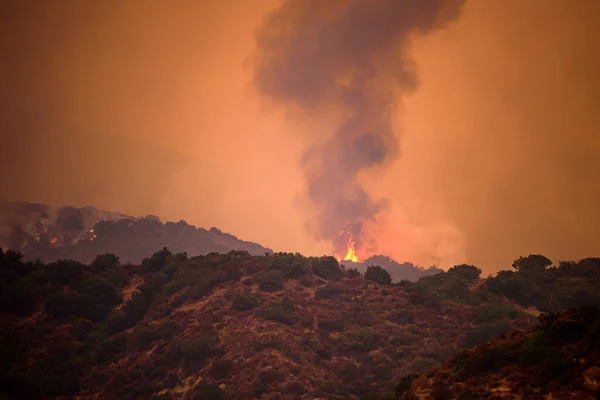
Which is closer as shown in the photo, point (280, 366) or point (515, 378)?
point (515, 378)

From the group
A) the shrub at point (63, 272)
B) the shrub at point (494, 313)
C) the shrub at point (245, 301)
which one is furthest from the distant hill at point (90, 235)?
the shrub at point (494, 313)

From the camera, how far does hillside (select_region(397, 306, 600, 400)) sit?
19.3 meters

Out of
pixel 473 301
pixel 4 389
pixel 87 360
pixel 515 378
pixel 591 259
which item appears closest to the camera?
pixel 515 378

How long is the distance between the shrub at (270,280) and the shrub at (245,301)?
3529mm

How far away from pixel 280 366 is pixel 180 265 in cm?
3042

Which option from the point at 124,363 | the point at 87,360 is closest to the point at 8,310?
the point at 87,360

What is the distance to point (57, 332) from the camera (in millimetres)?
46406

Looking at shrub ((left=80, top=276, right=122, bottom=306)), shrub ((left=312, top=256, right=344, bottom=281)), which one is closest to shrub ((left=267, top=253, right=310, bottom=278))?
shrub ((left=312, top=256, right=344, bottom=281))

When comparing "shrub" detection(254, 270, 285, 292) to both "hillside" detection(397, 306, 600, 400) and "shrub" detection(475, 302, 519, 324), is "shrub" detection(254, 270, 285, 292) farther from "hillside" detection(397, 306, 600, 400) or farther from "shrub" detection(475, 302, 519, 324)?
"hillside" detection(397, 306, 600, 400)

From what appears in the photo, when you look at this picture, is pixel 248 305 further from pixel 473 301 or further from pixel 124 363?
pixel 473 301

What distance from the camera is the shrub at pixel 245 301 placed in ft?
173

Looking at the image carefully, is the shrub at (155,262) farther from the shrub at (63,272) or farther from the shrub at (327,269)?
the shrub at (327,269)

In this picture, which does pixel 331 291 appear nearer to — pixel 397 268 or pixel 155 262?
pixel 155 262

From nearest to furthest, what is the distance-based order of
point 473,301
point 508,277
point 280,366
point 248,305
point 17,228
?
point 280,366 < point 248,305 < point 473,301 < point 508,277 < point 17,228
